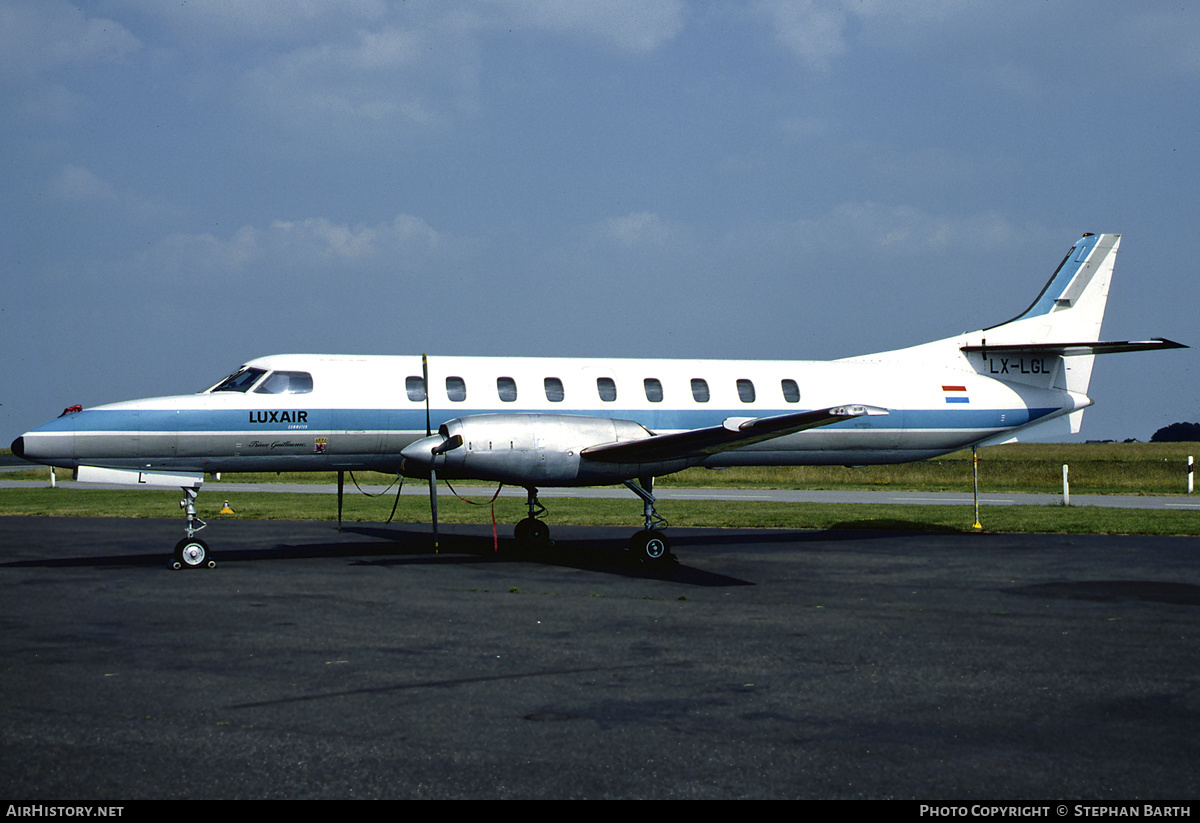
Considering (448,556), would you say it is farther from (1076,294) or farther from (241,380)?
(1076,294)

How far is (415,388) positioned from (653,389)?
4.88m

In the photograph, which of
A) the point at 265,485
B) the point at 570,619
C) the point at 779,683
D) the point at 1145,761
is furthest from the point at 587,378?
the point at 265,485

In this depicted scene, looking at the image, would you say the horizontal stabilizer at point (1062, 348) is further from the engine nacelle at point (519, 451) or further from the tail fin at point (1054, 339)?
the engine nacelle at point (519, 451)

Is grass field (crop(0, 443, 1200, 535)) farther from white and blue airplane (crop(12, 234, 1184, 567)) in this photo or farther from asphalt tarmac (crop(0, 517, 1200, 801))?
asphalt tarmac (crop(0, 517, 1200, 801))

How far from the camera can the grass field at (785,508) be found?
83.0 ft

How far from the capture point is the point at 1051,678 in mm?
8812

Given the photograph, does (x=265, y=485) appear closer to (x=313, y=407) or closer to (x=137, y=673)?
(x=313, y=407)

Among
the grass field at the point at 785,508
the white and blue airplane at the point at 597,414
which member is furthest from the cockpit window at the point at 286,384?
the grass field at the point at 785,508

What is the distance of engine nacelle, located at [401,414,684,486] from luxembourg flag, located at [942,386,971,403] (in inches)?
354

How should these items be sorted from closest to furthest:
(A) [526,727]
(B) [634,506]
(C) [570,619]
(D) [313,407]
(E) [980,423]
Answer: (A) [526,727] < (C) [570,619] < (D) [313,407] < (E) [980,423] < (B) [634,506]

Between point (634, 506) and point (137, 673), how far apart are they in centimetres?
2352

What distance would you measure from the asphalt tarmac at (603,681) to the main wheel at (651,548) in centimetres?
58

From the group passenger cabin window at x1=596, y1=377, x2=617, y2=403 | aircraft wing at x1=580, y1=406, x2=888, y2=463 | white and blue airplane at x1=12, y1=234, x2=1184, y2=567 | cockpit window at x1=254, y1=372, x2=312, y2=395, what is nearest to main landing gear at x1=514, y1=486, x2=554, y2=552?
white and blue airplane at x1=12, y1=234, x2=1184, y2=567

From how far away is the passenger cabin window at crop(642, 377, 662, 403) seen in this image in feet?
66.5
